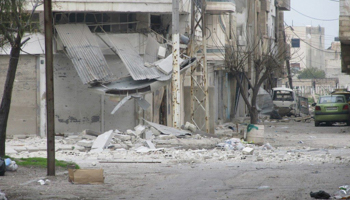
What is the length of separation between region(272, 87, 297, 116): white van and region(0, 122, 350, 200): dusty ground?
2768cm

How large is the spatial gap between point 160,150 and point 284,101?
27.6 meters

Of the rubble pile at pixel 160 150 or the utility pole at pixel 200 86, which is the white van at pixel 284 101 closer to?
the utility pole at pixel 200 86

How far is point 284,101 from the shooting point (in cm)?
4369

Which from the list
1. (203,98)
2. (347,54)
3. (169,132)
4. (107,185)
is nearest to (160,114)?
(203,98)

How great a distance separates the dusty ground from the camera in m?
9.37

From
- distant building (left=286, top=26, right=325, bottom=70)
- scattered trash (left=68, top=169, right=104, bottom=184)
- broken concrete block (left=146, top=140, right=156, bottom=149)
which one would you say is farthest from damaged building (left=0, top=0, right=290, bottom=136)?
distant building (left=286, top=26, right=325, bottom=70)

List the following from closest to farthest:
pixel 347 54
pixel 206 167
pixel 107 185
Result: 1. pixel 107 185
2. pixel 206 167
3. pixel 347 54

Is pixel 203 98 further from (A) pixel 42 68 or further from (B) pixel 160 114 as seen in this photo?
(A) pixel 42 68

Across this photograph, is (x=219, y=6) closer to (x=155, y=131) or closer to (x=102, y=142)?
(x=155, y=131)

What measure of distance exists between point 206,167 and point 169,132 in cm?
726

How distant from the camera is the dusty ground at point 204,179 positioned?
9.37m

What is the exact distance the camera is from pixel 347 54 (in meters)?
27.2

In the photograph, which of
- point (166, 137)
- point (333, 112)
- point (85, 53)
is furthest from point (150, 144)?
point (333, 112)

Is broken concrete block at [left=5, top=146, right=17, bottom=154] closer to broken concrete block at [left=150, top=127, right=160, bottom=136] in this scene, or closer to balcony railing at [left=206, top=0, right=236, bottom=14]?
broken concrete block at [left=150, top=127, right=160, bottom=136]
